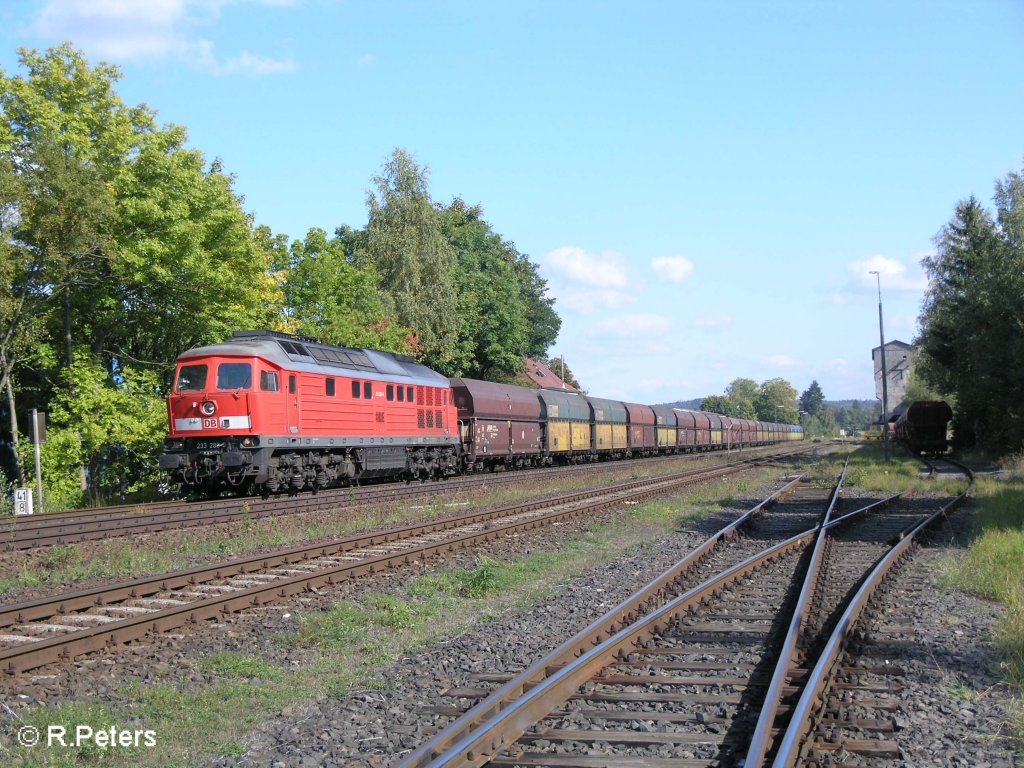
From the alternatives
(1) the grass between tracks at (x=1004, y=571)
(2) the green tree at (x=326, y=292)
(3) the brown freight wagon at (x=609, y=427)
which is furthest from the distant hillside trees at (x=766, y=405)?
(1) the grass between tracks at (x=1004, y=571)

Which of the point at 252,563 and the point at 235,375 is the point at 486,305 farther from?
the point at 252,563

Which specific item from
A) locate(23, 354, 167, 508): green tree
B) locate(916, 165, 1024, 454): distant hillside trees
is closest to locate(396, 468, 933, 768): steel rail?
locate(23, 354, 167, 508): green tree

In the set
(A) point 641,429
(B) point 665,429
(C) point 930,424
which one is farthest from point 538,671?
(B) point 665,429

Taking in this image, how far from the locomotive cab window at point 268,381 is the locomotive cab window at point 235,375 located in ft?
→ 0.78

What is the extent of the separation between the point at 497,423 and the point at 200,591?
78.1 feet

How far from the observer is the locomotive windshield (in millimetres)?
20219

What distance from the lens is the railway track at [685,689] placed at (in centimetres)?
521

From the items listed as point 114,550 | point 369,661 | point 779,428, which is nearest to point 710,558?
point 369,661

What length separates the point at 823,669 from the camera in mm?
6488

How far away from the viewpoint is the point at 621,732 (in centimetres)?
563

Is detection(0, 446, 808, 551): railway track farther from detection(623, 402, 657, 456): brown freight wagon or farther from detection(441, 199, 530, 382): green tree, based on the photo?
detection(441, 199, 530, 382): green tree

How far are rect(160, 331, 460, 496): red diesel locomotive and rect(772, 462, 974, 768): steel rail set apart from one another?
1336 cm

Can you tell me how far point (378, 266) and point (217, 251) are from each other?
1912 cm

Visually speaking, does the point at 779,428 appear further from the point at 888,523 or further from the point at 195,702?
the point at 195,702
